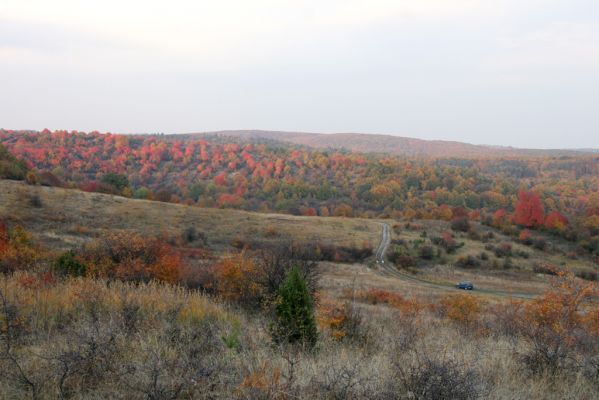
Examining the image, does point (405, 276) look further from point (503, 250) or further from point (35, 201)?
point (35, 201)

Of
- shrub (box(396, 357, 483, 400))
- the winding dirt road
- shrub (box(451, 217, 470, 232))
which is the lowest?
the winding dirt road

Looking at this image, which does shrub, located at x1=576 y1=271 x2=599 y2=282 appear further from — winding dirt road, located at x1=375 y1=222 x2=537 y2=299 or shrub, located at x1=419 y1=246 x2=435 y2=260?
shrub, located at x1=419 y1=246 x2=435 y2=260

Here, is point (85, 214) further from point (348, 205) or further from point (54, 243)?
point (348, 205)

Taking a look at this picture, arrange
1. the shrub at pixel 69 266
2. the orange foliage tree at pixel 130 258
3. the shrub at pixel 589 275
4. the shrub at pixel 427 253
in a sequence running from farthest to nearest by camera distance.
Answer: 1. the shrub at pixel 427 253
2. the shrub at pixel 589 275
3. the orange foliage tree at pixel 130 258
4. the shrub at pixel 69 266

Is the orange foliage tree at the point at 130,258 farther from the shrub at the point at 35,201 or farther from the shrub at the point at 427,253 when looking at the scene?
the shrub at the point at 427,253

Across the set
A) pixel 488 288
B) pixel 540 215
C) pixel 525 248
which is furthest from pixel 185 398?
pixel 540 215

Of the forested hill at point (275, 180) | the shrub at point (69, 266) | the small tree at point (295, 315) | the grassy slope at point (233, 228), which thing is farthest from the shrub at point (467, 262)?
the small tree at point (295, 315)

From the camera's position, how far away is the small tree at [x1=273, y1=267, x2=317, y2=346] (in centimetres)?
537

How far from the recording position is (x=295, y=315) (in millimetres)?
5418

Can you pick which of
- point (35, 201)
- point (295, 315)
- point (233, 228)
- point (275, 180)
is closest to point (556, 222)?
point (233, 228)

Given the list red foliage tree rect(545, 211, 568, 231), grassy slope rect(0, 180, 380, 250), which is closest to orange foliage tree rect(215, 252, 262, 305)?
grassy slope rect(0, 180, 380, 250)

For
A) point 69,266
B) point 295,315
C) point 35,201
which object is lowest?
point 35,201

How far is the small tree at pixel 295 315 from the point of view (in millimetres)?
5367

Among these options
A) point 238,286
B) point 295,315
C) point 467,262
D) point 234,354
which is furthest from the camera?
point 467,262
